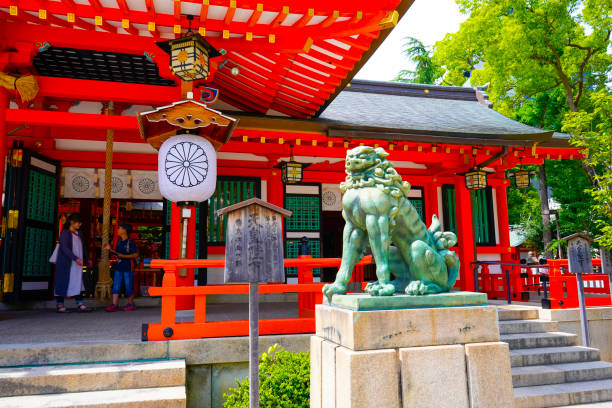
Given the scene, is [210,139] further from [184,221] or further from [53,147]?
[53,147]

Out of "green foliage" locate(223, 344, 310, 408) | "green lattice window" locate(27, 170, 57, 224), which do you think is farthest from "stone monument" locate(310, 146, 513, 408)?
"green lattice window" locate(27, 170, 57, 224)

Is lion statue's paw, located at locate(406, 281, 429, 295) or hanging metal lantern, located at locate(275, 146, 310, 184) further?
hanging metal lantern, located at locate(275, 146, 310, 184)

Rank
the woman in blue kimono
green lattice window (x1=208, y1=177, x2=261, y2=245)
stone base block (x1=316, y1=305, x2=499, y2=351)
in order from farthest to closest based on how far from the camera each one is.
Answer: green lattice window (x1=208, y1=177, x2=261, y2=245) → the woman in blue kimono → stone base block (x1=316, y1=305, x2=499, y2=351)

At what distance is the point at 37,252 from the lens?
301 inches

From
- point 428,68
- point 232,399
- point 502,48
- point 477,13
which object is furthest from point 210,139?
point 428,68

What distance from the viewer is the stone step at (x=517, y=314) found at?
6.29m

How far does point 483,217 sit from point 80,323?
32.1 feet

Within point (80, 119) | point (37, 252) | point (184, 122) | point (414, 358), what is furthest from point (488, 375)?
point (37, 252)

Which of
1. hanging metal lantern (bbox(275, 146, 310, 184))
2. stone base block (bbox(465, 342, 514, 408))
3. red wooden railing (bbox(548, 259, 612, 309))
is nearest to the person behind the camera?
stone base block (bbox(465, 342, 514, 408))

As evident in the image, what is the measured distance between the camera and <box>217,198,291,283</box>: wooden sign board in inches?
126

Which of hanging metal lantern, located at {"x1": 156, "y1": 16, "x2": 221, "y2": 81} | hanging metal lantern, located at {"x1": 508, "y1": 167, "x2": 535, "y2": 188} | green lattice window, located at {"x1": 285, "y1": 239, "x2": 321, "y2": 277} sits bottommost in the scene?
green lattice window, located at {"x1": 285, "y1": 239, "x2": 321, "y2": 277}

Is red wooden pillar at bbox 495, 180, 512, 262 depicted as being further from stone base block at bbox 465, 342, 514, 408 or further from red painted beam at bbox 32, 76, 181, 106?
stone base block at bbox 465, 342, 514, 408

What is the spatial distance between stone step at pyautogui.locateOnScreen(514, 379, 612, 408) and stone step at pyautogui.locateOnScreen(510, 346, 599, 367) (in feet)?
1.30

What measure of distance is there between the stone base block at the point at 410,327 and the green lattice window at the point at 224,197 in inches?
254
